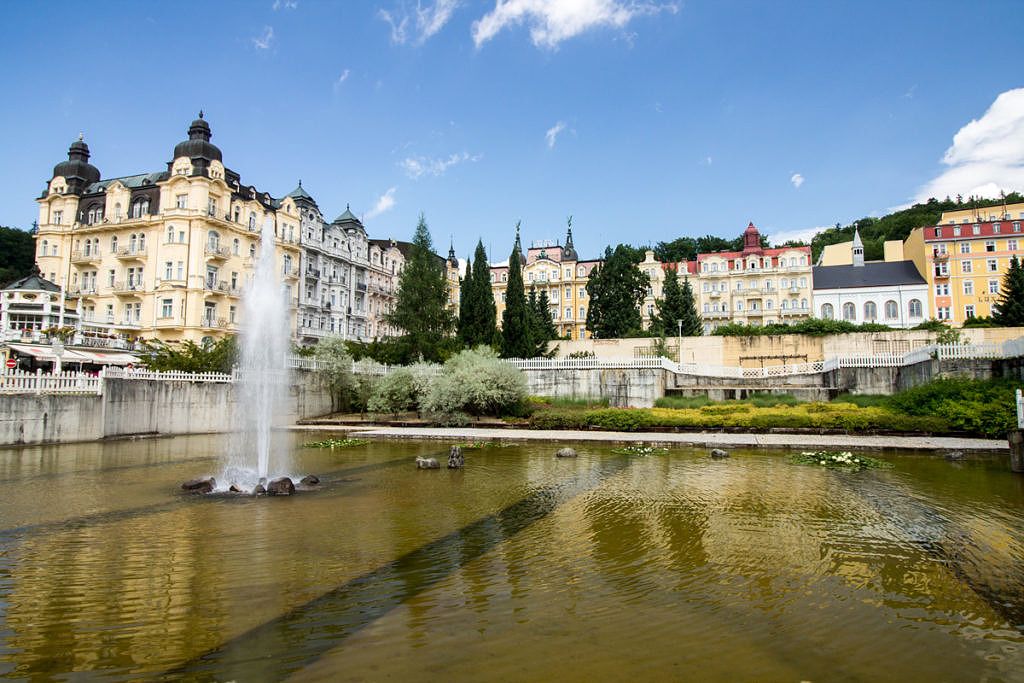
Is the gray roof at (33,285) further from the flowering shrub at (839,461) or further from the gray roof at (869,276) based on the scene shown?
the gray roof at (869,276)

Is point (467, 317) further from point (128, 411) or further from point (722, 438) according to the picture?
point (722, 438)

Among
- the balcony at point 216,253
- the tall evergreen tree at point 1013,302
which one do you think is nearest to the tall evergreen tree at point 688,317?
the tall evergreen tree at point 1013,302

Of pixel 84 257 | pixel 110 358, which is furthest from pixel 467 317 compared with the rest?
pixel 84 257

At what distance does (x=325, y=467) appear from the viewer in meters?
16.9

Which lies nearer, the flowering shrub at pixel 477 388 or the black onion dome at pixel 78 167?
the flowering shrub at pixel 477 388

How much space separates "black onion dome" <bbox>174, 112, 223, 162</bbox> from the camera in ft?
152

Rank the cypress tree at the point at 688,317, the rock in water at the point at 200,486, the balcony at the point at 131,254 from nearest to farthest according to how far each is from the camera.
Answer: the rock in water at the point at 200,486 < the balcony at the point at 131,254 < the cypress tree at the point at 688,317

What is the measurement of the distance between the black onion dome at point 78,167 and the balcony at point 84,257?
685cm

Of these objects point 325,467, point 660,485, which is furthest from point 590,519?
point 325,467

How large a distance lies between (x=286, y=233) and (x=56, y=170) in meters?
19.5

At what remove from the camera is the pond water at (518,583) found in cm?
484

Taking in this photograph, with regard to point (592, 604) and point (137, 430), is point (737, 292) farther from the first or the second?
point (592, 604)

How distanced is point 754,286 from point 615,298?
2479cm

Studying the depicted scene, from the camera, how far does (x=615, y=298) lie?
5816cm
